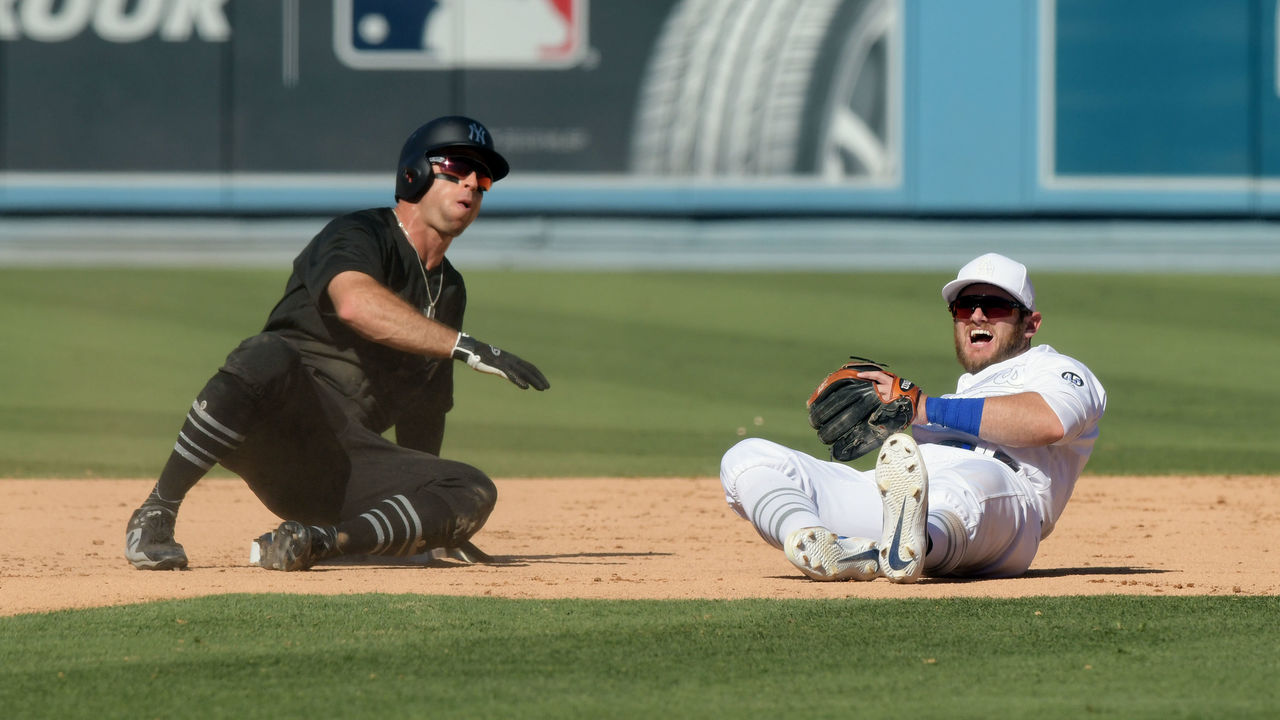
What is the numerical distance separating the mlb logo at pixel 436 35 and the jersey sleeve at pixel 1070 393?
35.7ft

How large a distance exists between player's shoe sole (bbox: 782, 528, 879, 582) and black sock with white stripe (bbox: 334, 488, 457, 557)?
3.69 feet

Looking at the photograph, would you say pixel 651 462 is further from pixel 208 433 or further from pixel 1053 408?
pixel 1053 408

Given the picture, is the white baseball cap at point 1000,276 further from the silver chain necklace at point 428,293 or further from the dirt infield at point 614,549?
the silver chain necklace at point 428,293

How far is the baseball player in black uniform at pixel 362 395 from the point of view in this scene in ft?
17.3

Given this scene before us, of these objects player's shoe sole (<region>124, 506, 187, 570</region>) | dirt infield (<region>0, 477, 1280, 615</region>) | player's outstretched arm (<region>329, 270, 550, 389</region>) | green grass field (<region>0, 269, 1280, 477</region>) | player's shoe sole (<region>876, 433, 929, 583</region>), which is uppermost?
player's outstretched arm (<region>329, 270, 550, 389</region>)

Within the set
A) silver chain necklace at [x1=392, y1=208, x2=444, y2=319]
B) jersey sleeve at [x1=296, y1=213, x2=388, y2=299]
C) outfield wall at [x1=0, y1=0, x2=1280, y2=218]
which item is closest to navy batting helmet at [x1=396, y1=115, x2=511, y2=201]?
silver chain necklace at [x1=392, y1=208, x2=444, y2=319]

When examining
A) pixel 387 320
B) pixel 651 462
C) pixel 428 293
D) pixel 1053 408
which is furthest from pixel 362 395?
pixel 651 462

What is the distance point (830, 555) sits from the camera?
4.90 m

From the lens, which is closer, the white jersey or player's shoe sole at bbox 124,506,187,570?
the white jersey

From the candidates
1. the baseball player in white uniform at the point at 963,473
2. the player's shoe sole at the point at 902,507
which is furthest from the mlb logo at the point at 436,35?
the player's shoe sole at the point at 902,507

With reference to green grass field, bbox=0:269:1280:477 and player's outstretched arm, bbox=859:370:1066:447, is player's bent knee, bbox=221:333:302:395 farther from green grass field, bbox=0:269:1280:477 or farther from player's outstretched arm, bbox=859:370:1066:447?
green grass field, bbox=0:269:1280:477

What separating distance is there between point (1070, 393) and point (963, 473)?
371 millimetres

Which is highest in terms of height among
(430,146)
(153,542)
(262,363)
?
(430,146)

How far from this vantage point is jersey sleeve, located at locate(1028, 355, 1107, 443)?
16.1 ft
